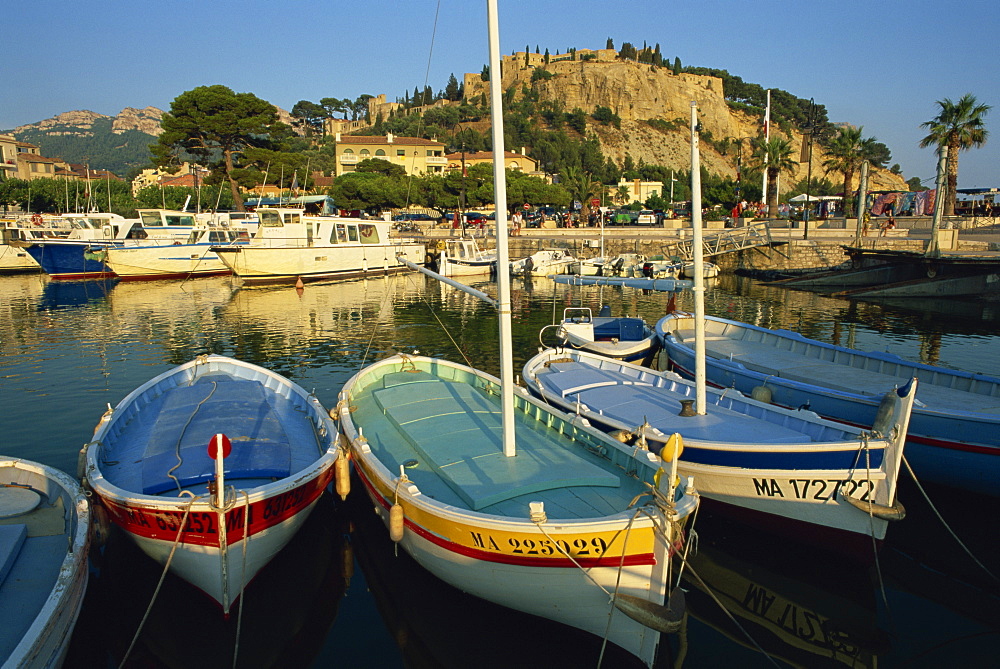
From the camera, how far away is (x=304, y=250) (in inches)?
1721

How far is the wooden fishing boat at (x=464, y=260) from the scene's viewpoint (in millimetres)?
45469

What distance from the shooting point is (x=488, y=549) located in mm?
6934

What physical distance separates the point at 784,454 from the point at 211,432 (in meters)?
8.95

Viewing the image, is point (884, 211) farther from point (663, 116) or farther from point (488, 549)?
point (663, 116)

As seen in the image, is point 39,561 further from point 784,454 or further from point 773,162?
point 773,162

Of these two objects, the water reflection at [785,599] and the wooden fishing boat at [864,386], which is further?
the wooden fishing boat at [864,386]

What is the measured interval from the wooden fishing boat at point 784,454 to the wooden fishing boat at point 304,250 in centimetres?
3209

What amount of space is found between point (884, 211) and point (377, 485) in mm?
69871

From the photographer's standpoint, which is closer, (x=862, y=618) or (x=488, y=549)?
(x=488, y=549)

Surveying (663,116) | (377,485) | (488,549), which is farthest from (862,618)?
(663,116)

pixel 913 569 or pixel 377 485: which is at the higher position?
pixel 377 485

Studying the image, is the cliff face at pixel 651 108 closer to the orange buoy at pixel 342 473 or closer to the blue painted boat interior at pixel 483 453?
the blue painted boat interior at pixel 483 453

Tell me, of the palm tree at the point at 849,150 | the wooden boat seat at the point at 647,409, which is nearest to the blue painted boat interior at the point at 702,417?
the wooden boat seat at the point at 647,409

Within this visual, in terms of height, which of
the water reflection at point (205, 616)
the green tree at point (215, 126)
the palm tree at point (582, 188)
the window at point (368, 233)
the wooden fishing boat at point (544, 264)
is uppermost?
the green tree at point (215, 126)
